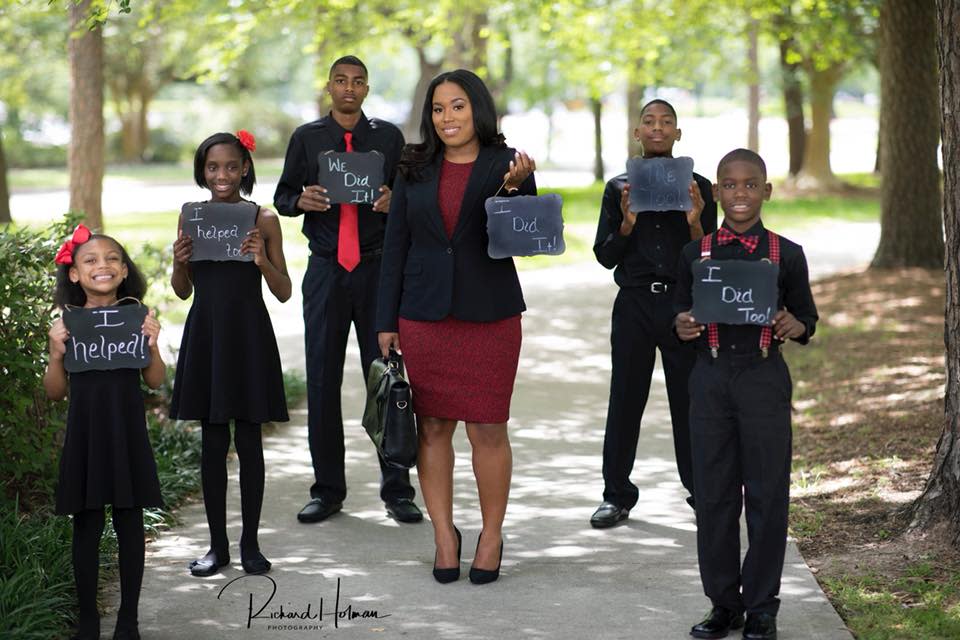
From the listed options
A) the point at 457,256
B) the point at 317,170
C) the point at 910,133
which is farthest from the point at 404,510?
the point at 910,133

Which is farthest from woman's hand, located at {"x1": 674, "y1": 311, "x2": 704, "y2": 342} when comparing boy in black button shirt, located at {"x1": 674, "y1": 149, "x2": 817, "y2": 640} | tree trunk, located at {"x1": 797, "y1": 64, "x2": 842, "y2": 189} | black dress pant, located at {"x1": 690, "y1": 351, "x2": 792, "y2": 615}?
tree trunk, located at {"x1": 797, "y1": 64, "x2": 842, "y2": 189}

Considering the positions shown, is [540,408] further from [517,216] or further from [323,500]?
[517,216]

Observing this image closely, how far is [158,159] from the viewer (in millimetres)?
51719

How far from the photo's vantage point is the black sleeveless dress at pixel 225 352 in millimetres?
6020

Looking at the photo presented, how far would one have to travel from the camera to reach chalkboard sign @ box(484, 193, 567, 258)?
223 inches

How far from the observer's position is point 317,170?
7.00m

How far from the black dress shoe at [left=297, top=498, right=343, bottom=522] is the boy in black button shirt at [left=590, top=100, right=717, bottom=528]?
1.41m

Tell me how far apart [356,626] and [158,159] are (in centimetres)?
4854

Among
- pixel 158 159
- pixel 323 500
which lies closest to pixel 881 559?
pixel 323 500

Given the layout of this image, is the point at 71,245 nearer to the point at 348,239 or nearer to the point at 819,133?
the point at 348,239

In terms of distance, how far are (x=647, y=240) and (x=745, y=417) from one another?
184 cm

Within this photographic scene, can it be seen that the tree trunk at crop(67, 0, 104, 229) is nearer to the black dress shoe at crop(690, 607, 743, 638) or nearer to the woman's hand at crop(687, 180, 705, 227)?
the woman's hand at crop(687, 180, 705, 227)

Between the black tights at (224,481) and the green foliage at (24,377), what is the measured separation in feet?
3.44

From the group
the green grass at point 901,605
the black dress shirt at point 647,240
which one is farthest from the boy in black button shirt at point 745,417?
the black dress shirt at point 647,240
